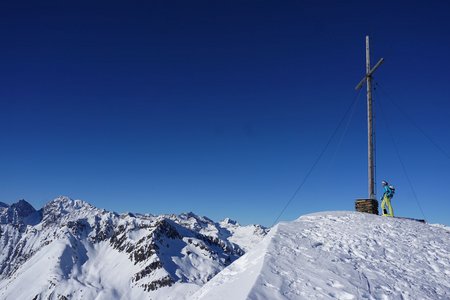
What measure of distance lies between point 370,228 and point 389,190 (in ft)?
26.5

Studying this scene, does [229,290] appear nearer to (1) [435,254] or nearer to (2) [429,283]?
(2) [429,283]

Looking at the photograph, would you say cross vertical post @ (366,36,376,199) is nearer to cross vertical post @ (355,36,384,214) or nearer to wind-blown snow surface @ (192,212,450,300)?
cross vertical post @ (355,36,384,214)

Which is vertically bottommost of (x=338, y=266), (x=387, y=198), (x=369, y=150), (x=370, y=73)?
(x=338, y=266)

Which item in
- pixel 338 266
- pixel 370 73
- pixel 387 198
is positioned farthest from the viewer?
pixel 370 73

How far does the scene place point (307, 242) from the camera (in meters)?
12.8

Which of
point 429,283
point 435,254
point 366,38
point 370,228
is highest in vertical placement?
point 366,38

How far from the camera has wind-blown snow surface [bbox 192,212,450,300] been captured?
9039 millimetres

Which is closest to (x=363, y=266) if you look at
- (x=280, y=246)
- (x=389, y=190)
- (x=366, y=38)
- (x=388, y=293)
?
(x=388, y=293)

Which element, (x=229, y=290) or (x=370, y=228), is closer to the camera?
(x=229, y=290)

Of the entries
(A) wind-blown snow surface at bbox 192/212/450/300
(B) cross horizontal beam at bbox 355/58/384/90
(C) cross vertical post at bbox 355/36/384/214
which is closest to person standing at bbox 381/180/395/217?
(C) cross vertical post at bbox 355/36/384/214

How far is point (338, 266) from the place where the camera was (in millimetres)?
10922

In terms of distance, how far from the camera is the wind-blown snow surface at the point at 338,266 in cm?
904

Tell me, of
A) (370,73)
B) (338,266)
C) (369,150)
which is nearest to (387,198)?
(369,150)

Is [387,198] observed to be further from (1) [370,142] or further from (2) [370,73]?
(2) [370,73]
